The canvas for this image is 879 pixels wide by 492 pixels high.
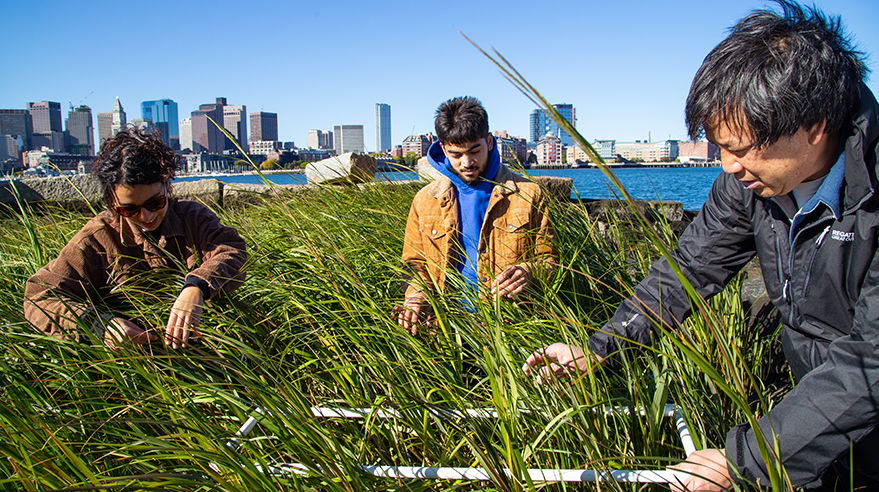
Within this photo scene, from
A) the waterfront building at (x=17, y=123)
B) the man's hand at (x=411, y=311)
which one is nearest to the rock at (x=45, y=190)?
the man's hand at (x=411, y=311)

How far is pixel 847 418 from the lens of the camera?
3.07 feet

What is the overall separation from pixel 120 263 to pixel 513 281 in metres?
1.58

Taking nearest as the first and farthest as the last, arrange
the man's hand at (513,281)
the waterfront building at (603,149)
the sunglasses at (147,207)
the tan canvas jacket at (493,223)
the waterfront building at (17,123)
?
1. the waterfront building at (603,149)
2. the man's hand at (513,281)
3. the sunglasses at (147,207)
4. the tan canvas jacket at (493,223)
5. the waterfront building at (17,123)

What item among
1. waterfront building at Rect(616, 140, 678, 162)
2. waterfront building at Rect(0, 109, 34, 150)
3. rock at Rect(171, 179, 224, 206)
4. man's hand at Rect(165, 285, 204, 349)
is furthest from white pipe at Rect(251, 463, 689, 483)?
waterfront building at Rect(616, 140, 678, 162)

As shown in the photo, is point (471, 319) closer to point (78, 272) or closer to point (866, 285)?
point (866, 285)

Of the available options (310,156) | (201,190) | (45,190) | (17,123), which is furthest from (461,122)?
(17,123)

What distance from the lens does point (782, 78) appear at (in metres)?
1.01

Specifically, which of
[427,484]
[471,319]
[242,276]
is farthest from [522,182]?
[427,484]

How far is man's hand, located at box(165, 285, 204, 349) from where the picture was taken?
1541mm

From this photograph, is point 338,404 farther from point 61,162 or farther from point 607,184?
point 61,162

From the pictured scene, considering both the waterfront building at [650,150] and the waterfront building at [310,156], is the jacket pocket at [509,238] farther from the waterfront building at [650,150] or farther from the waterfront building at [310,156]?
the waterfront building at [650,150]

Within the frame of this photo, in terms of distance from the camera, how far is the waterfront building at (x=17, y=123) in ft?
95.7

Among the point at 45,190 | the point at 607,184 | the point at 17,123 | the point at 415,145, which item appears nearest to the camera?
the point at 607,184

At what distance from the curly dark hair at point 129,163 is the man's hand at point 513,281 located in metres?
1.44
